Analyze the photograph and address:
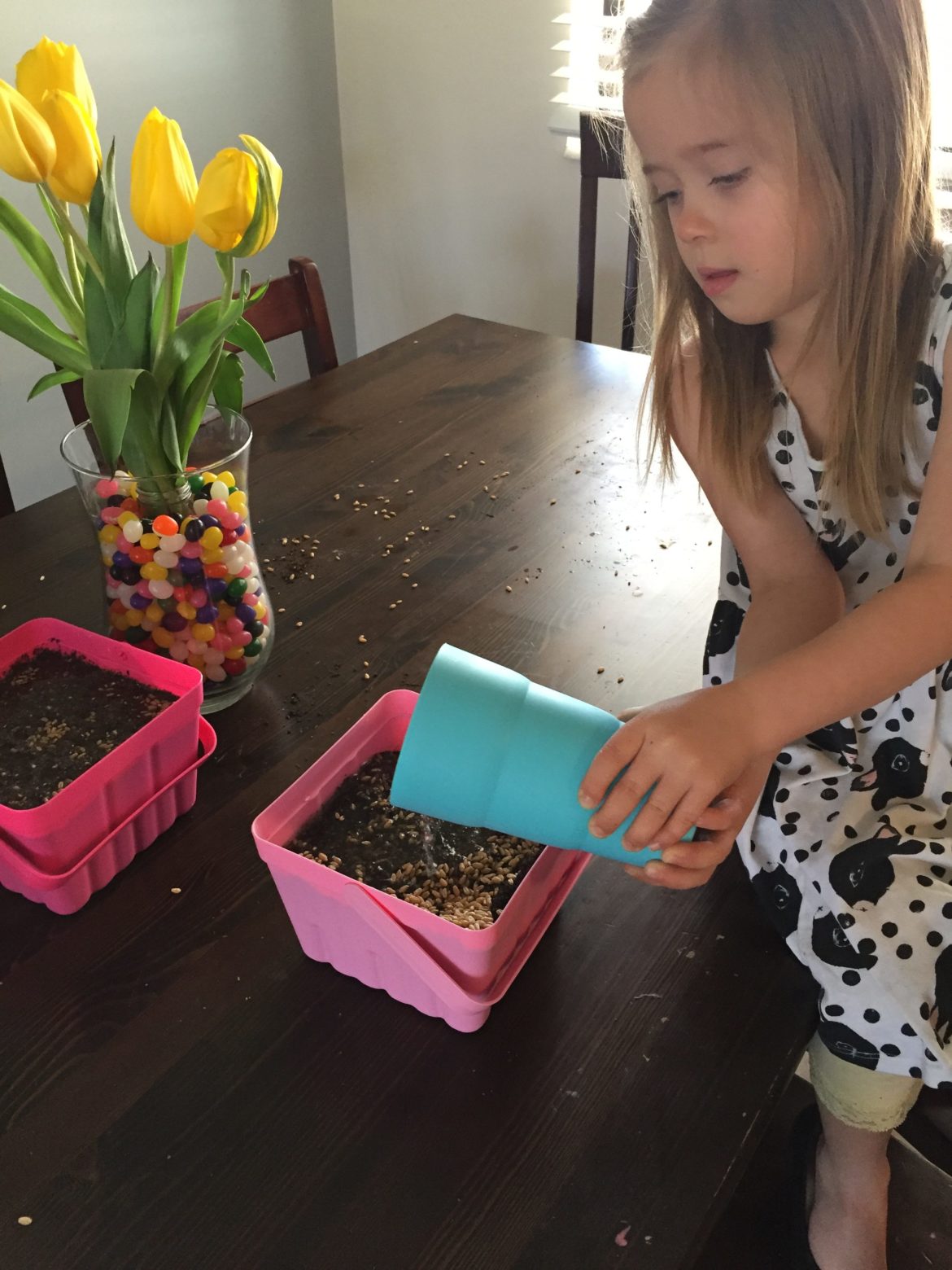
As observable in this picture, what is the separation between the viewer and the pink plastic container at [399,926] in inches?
22.0

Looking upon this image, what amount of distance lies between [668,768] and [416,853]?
6.5 inches

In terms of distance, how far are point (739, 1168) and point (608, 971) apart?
131mm

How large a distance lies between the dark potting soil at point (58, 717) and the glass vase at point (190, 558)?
0.05 meters

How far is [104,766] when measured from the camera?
0.65 meters

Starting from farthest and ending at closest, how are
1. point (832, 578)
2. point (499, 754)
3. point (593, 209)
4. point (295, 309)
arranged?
point (593, 209), point (295, 309), point (832, 578), point (499, 754)

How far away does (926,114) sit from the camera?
76 centimetres

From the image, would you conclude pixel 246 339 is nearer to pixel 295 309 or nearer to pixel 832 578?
pixel 832 578

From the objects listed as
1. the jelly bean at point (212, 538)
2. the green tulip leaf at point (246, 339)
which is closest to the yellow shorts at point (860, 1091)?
the jelly bean at point (212, 538)

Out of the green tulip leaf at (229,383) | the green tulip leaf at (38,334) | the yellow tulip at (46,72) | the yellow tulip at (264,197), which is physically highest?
the yellow tulip at (46,72)

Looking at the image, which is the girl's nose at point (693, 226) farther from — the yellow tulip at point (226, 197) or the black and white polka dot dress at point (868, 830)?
the yellow tulip at point (226, 197)

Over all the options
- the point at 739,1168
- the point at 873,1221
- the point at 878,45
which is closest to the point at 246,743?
the point at 739,1168

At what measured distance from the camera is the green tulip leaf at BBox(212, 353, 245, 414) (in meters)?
0.83

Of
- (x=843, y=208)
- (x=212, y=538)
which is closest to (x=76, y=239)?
(x=212, y=538)

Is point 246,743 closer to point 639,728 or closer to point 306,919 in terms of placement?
point 306,919
